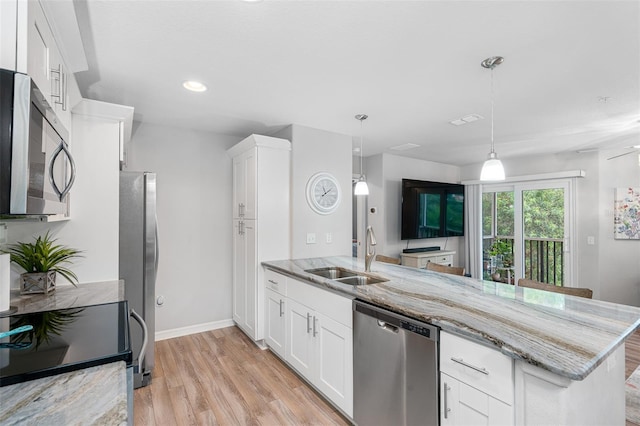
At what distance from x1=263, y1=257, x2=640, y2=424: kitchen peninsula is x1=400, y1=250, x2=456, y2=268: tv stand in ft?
9.34

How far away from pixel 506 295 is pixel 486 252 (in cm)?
448

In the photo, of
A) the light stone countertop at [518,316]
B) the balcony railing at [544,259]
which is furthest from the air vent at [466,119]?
the balcony railing at [544,259]

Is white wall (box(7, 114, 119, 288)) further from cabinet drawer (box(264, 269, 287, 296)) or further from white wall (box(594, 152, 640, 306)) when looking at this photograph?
white wall (box(594, 152, 640, 306))

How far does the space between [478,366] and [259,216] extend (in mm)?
2443

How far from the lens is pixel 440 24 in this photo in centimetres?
170

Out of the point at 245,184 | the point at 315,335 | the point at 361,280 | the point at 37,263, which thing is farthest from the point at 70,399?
the point at 245,184

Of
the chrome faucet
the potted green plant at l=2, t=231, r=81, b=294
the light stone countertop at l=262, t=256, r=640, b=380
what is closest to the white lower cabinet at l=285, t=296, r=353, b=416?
the light stone countertop at l=262, t=256, r=640, b=380

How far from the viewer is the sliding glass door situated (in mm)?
4957

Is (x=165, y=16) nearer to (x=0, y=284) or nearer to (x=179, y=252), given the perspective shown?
(x=0, y=284)

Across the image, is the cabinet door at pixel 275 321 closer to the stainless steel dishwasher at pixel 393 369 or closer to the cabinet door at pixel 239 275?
the cabinet door at pixel 239 275

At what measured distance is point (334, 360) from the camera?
214cm

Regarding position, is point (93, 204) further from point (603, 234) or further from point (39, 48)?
point (603, 234)

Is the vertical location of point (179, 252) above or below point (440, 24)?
below

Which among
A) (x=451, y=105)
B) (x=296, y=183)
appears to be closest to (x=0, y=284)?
(x=296, y=183)
